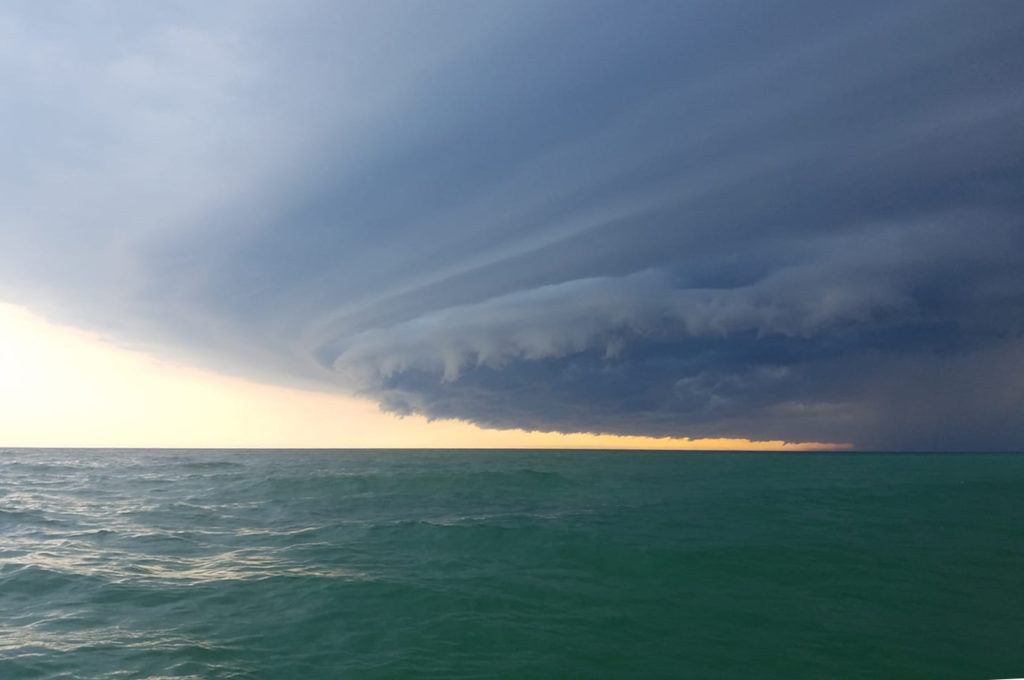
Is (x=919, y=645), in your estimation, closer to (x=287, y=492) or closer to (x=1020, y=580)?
(x=1020, y=580)

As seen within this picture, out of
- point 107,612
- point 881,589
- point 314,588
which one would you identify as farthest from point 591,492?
point 107,612

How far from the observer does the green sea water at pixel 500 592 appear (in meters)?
12.0

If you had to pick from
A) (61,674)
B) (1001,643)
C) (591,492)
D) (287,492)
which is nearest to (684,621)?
(1001,643)

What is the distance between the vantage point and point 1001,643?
13.1 meters

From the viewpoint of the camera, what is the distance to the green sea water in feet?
39.3

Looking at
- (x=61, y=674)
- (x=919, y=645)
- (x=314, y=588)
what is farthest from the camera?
(x=314, y=588)

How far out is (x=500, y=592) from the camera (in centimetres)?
1650

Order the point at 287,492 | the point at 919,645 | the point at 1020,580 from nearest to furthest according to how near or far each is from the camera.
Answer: the point at 919,645 < the point at 1020,580 < the point at 287,492

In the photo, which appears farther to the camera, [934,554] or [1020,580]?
[934,554]

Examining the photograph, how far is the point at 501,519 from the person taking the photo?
28.4m

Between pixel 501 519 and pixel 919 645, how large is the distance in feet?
61.9

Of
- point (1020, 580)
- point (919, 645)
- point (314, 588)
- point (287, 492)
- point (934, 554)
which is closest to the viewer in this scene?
point (919, 645)

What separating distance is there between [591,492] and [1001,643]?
98.4 feet

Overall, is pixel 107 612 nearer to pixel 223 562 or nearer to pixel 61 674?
pixel 61 674
